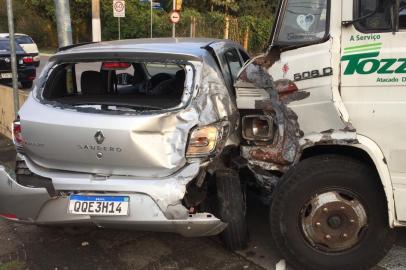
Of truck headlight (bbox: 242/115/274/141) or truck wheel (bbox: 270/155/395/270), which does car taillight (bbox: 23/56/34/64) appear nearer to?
truck headlight (bbox: 242/115/274/141)

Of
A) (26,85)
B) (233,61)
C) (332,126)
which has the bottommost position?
(26,85)

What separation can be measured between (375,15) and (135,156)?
180 centimetres

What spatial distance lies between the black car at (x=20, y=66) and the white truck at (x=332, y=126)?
11.8m

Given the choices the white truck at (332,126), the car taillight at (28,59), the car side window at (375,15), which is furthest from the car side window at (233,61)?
the car taillight at (28,59)

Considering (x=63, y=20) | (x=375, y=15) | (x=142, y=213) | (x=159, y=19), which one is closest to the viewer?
(x=375, y=15)

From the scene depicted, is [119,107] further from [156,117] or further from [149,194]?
[149,194]

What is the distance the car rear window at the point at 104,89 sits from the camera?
3803mm

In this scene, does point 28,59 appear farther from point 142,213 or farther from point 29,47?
point 142,213

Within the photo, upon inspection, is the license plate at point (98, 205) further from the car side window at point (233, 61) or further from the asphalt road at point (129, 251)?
the car side window at point (233, 61)

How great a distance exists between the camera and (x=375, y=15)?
10.9 ft

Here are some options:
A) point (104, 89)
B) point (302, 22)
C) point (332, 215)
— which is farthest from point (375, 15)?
point (104, 89)

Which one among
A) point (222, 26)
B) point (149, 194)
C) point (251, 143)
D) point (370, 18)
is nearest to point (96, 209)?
point (149, 194)

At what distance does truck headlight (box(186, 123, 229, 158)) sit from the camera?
3.56 metres

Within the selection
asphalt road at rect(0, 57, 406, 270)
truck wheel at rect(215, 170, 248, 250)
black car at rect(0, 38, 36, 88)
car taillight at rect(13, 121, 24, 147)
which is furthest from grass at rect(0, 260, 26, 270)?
black car at rect(0, 38, 36, 88)
